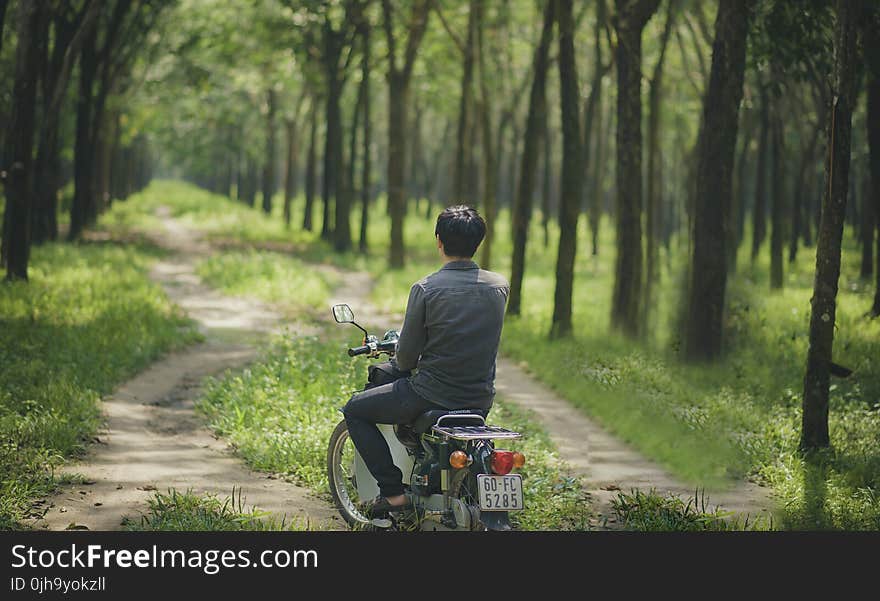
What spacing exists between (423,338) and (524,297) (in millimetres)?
17061

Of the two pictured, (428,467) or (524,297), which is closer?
(428,467)

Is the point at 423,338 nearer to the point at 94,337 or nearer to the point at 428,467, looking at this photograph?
the point at 428,467

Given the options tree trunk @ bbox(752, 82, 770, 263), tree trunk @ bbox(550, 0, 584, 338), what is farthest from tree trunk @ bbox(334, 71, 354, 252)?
tree trunk @ bbox(550, 0, 584, 338)

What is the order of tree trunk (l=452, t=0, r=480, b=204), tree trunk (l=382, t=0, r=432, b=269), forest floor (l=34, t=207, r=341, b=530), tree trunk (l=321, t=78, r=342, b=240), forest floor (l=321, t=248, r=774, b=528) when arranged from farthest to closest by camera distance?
tree trunk (l=321, t=78, r=342, b=240) → tree trunk (l=382, t=0, r=432, b=269) → tree trunk (l=452, t=0, r=480, b=204) → forest floor (l=321, t=248, r=774, b=528) → forest floor (l=34, t=207, r=341, b=530)

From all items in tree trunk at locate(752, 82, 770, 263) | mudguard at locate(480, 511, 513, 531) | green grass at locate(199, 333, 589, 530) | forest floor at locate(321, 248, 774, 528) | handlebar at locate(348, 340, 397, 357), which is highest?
tree trunk at locate(752, 82, 770, 263)

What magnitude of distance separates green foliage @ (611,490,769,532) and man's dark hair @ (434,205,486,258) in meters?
2.26

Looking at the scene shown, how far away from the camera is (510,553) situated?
5.31 meters

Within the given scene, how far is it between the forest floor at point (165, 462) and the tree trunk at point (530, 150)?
5025mm

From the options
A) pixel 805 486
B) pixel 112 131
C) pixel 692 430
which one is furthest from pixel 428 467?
pixel 112 131

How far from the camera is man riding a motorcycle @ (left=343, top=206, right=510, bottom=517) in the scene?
234 inches

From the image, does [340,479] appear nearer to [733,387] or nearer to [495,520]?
[495,520]

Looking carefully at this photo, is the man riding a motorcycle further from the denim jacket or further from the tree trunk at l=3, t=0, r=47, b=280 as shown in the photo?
the tree trunk at l=3, t=0, r=47, b=280

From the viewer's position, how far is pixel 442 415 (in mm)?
→ 5961

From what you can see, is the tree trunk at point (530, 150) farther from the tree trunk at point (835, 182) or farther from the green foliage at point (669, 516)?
the green foliage at point (669, 516)
